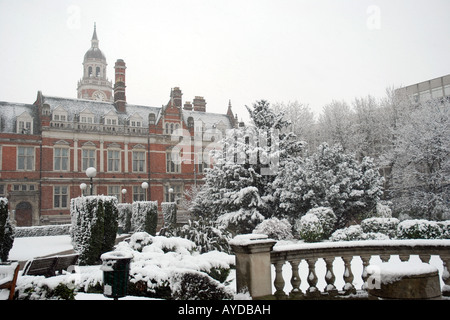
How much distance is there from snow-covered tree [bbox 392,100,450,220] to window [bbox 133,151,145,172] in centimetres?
2291

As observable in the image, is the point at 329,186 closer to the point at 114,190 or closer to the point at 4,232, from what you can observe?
the point at 4,232

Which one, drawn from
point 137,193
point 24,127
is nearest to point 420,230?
point 137,193

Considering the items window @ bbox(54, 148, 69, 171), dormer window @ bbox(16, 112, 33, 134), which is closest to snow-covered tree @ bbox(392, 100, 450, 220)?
window @ bbox(54, 148, 69, 171)

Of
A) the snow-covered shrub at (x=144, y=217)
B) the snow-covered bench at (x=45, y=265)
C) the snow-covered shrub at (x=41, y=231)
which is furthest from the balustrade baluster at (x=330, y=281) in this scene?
the snow-covered shrub at (x=41, y=231)

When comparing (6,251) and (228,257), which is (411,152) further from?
(6,251)

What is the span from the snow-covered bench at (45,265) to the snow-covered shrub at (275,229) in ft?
26.2

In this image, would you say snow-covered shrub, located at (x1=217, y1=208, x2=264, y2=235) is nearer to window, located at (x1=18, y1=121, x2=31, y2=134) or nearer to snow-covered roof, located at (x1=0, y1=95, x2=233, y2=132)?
snow-covered roof, located at (x1=0, y1=95, x2=233, y2=132)

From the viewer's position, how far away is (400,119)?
87.6 ft

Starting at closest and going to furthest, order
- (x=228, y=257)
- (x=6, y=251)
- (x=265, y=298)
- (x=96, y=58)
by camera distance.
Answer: (x=265, y=298) → (x=228, y=257) → (x=6, y=251) → (x=96, y=58)

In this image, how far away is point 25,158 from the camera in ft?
104

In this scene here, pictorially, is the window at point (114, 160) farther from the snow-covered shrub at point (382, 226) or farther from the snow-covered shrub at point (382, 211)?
the snow-covered shrub at point (382, 226)

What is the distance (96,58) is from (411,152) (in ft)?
199

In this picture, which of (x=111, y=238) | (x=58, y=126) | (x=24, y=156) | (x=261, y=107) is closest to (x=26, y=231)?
(x=24, y=156)
